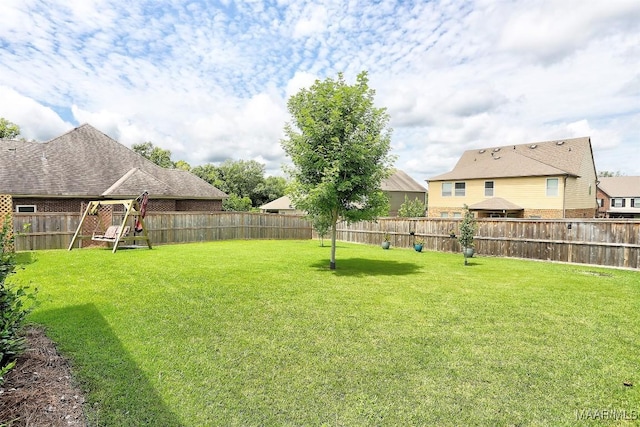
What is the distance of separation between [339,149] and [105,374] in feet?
25.9

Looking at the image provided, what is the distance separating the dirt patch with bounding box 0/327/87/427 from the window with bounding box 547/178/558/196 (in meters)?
27.7

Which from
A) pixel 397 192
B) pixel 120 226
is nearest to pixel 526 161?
pixel 397 192

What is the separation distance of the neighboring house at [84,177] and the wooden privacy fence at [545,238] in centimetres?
1430

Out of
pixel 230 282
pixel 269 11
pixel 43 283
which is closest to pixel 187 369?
pixel 230 282

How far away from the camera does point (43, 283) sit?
771 cm

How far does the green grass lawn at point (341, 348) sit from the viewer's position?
3.16 metres

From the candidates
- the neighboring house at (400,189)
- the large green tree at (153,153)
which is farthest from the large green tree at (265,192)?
the neighboring house at (400,189)

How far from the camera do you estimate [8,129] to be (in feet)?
112

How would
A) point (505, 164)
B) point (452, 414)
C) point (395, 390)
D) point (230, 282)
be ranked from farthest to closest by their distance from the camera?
point (505, 164) → point (230, 282) → point (395, 390) → point (452, 414)

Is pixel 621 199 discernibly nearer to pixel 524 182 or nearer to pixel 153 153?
pixel 524 182

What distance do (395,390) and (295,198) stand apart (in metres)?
7.41

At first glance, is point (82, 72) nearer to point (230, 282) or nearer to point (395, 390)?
point (230, 282)

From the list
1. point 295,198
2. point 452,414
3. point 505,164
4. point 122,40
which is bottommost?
point 452,414

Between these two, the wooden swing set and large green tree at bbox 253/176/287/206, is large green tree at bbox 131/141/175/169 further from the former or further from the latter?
the wooden swing set
